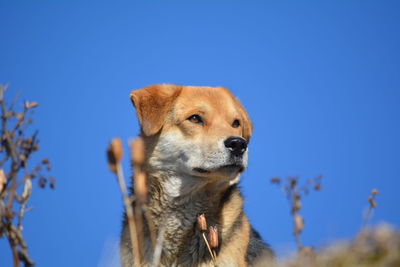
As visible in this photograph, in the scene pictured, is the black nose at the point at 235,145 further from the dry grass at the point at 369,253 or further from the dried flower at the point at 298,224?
the dried flower at the point at 298,224

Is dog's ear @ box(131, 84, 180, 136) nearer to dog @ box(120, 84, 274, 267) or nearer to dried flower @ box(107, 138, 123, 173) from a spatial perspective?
dog @ box(120, 84, 274, 267)

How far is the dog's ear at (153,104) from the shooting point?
5750mm

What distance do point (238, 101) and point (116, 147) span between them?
193 inches

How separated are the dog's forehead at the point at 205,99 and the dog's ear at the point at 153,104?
126 mm

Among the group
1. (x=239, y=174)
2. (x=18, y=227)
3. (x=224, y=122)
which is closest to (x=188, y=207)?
(x=239, y=174)

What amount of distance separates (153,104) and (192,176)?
3.25 feet

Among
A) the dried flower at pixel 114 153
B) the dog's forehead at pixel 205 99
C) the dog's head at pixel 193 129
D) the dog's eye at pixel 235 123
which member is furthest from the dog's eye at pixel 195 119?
the dried flower at pixel 114 153

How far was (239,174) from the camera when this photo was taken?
5.65m

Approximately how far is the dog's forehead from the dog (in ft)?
0.04

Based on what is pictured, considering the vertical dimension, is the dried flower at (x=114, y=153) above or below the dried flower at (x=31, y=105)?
below

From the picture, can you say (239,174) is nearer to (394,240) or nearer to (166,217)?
(166,217)

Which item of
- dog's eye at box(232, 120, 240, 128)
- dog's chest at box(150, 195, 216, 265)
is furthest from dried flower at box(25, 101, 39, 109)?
dog's eye at box(232, 120, 240, 128)

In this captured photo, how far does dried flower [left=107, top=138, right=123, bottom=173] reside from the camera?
6.34ft

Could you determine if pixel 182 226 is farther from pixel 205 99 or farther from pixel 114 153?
pixel 114 153
